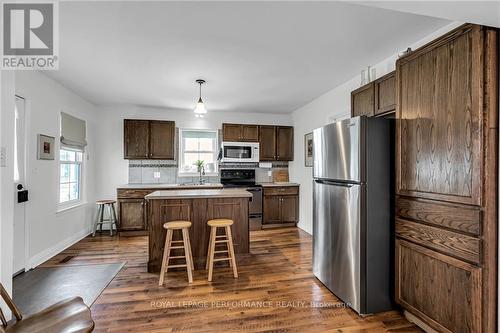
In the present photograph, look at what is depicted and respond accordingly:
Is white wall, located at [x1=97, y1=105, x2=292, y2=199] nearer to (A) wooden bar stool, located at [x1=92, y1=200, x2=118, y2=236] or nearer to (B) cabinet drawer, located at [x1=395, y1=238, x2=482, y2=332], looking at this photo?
(A) wooden bar stool, located at [x1=92, y1=200, x2=118, y2=236]

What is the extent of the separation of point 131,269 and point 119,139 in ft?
9.50

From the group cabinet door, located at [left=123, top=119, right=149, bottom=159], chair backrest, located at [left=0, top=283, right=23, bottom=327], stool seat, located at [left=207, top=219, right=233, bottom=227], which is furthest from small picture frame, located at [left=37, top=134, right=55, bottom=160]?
chair backrest, located at [left=0, top=283, right=23, bottom=327]

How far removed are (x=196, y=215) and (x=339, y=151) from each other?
1889 mm

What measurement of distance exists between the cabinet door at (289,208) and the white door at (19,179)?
406 centimetres

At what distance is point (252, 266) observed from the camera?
10.6ft

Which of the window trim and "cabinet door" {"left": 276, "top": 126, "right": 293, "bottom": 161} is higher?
"cabinet door" {"left": 276, "top": 126, "right": 293, "bottom": 161}

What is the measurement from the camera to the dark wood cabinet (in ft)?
4.99

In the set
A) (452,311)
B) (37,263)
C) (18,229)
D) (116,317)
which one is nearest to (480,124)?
(452,311)

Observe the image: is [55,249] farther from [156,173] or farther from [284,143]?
[284,143]

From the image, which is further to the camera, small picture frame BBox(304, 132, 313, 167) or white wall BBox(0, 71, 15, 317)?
small picture frame BBox(304, 132, 313, 167)

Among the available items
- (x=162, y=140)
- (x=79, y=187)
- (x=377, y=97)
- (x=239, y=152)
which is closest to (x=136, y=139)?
(x=162, y=140)

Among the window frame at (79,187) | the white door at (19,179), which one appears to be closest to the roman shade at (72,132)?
the window frame at (79,187)

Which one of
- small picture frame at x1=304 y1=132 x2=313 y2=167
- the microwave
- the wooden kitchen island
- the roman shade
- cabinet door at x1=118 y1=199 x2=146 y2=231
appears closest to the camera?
the wooden kitchen island

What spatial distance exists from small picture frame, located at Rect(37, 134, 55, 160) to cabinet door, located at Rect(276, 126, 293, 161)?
13.0 feet
